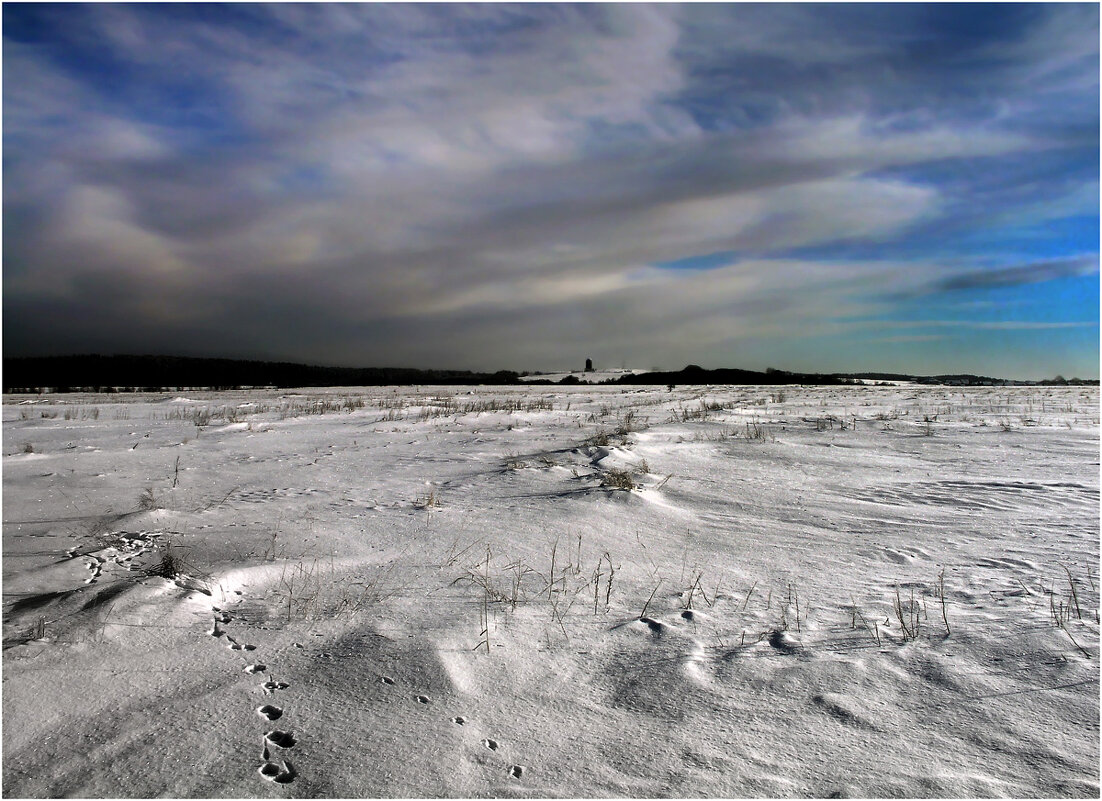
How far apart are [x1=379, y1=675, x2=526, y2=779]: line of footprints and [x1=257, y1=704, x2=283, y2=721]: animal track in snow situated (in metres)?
0.37

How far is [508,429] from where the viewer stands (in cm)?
1108

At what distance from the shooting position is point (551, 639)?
2.66 metres

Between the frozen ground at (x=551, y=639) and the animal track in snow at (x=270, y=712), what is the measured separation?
0.01 meters

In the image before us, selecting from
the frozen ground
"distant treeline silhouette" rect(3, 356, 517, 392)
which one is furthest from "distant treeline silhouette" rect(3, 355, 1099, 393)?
the frozen ground

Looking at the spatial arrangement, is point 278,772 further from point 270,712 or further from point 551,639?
point 551,639

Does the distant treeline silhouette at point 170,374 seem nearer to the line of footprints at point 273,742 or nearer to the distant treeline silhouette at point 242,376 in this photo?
the distant treeline silhouette at point 242,376

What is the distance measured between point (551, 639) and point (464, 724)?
726mm

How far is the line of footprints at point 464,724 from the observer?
178 cm

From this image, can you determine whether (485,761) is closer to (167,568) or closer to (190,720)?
(190,720)

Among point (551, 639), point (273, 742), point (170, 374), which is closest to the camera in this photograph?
point (273, 742)

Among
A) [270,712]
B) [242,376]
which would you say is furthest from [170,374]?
[270,712]

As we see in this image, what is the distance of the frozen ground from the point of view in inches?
71.2

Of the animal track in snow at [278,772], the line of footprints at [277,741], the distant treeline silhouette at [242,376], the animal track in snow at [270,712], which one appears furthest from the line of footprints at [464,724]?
the distant treeline silhouette at [242,376]

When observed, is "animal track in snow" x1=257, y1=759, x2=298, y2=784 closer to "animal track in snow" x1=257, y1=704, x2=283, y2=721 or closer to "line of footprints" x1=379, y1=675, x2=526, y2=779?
"animal track in snow" x1=257, y1=704, x2=283, y2=721
